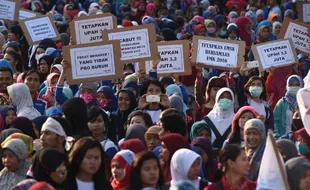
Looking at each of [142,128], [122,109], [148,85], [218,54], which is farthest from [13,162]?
A: [218,54]

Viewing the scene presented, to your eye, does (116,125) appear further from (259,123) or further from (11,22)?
(11,22)

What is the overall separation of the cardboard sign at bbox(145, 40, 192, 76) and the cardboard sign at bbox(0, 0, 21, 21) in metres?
5.48

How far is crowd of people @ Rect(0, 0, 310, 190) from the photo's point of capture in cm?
1051

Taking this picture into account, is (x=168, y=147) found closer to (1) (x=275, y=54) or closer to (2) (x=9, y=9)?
(1) (x=275, y=54)

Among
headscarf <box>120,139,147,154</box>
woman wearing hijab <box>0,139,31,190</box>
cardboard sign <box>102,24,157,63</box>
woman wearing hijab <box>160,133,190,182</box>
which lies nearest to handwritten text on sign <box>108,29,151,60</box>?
cardboard sign <box>102,24,157,63</box>

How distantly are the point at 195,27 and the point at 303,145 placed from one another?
11.4 m

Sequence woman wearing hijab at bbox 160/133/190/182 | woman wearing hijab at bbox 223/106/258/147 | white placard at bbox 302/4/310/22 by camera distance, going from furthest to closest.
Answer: white placard at bbox 302/4/310/22 < woman wearing hijab at bbox 223/106/258/147 < woman wearing hijab at bbox 160/133/190/182

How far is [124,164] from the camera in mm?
10750

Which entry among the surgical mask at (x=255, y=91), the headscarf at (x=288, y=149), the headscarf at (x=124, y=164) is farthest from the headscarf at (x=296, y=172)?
the surgical mask at (x=255, y=91)

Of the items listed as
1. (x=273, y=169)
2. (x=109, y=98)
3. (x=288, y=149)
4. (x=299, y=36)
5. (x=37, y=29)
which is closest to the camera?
(x=273, y=169)

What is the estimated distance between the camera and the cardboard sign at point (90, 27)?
17391 mm

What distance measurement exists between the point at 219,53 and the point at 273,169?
7808 millimetres

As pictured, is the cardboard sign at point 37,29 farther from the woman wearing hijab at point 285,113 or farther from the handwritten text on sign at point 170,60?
the woman wearing hijab at point 285,113

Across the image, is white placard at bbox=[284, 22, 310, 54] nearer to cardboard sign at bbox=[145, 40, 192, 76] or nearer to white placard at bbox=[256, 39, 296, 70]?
white placard at bbox=[256, 39, 296, 70]
